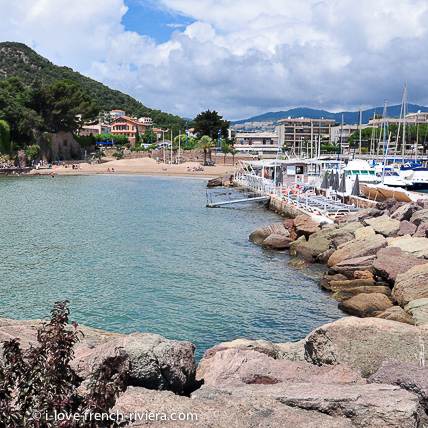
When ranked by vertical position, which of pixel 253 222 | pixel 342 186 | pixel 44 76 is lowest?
pixel 253 222

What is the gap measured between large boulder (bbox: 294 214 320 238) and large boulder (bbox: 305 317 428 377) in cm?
1440

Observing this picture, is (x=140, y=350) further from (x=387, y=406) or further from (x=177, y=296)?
(x=177, y=296)

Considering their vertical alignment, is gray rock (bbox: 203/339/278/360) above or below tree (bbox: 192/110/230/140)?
below

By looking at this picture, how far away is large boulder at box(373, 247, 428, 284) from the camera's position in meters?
13.4

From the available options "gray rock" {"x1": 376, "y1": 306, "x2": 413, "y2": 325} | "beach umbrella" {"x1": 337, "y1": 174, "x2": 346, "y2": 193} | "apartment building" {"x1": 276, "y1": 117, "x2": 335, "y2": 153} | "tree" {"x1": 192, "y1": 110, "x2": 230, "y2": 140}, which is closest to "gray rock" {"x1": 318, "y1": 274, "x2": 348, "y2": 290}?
"gray rock" {"x1": 376, "y1": 306, "x2": 413, "y2": 325}

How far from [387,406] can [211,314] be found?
7.97 metres

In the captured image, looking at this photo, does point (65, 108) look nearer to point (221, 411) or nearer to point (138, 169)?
point (138, 169)

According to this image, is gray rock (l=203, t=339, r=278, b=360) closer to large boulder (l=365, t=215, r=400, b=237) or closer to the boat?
large boulder (l=365, t=215, r=400, b=237)

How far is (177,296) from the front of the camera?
14.0m

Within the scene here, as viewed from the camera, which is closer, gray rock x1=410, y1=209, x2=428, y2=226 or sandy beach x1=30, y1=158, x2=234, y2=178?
gray rock x1=410, y1=209, x2=428, y2=226

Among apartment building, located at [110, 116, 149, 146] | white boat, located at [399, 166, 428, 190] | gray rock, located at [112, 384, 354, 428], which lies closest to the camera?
gray rock, located at [112, 384, 354, 428]

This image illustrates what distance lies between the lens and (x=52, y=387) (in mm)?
4242

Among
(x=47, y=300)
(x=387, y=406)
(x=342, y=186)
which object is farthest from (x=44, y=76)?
(x=387, y=406)

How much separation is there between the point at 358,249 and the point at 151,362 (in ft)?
39.9
